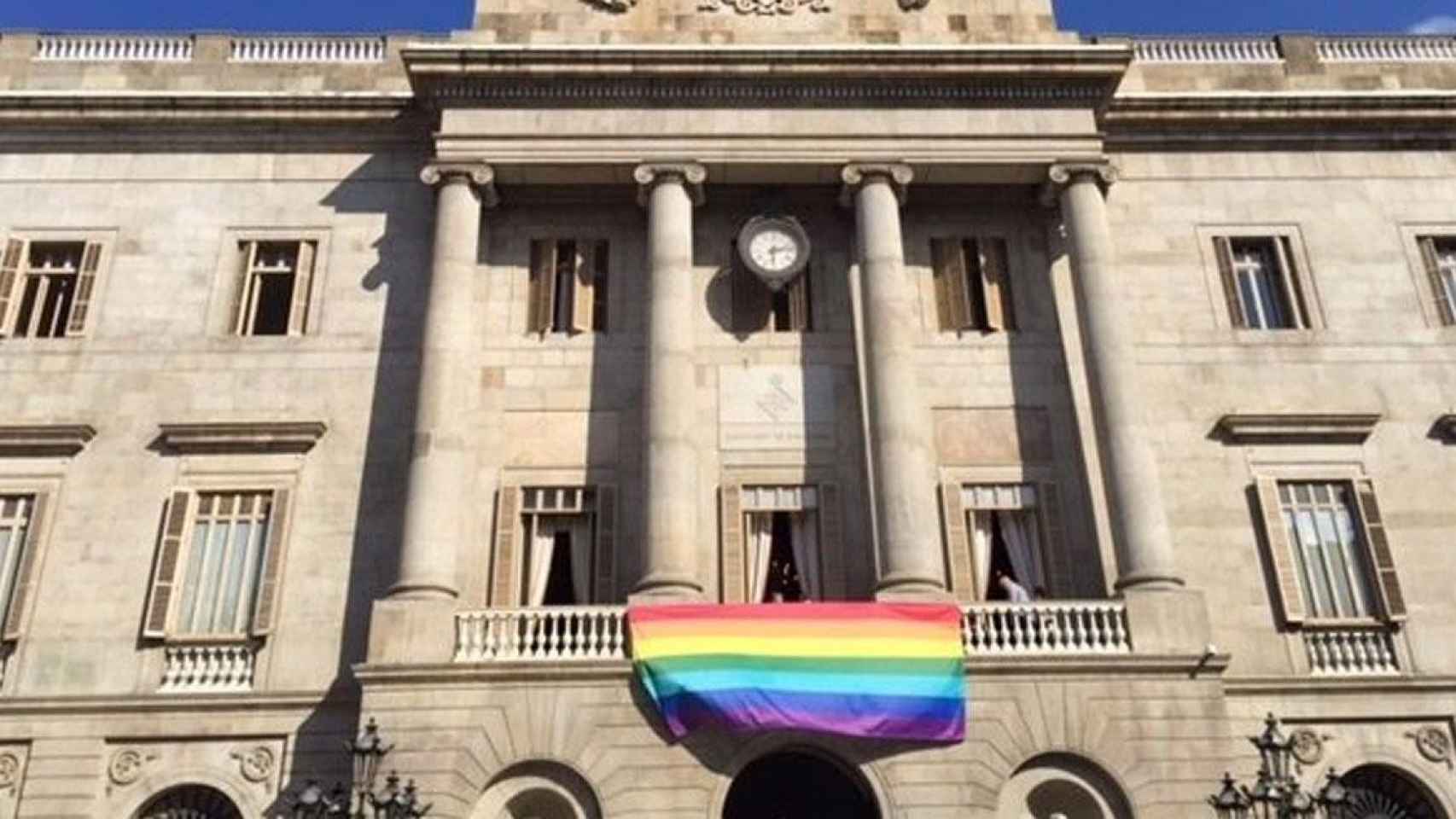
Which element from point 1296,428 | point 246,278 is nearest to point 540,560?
point 246,278

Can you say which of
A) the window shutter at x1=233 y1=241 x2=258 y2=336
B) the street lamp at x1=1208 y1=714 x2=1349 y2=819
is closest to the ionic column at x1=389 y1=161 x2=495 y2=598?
the window shutter at x1=233 y1=241 x2=258 y2=336

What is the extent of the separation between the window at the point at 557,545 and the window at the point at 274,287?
211 inches

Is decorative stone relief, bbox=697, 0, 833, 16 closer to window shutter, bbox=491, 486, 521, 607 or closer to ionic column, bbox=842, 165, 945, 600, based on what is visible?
ionic column, bbox=842, 165, 945, 600

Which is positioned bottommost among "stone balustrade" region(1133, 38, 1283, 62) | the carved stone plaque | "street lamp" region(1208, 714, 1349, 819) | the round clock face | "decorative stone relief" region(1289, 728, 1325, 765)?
"street lamp" region(1208, 714, 1349, 819)

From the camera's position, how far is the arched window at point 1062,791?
18.2m

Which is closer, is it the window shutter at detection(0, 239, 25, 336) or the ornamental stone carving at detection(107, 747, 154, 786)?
the ornamental stone carving at detection(107, 747, 154, 786)

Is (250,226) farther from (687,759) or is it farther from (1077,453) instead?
(1077,453)

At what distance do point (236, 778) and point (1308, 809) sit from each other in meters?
15.0

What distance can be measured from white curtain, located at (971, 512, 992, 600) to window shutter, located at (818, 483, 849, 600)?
2156mm

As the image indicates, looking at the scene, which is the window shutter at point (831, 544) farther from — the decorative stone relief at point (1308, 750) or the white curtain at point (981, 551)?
the decorative stone relief at point (1308, 750)

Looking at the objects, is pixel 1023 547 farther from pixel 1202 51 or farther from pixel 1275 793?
pixel 1202 51

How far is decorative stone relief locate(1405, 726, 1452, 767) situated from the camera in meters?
19.6

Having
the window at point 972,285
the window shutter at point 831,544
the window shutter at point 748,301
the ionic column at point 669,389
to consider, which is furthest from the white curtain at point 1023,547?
the window shutter at point 748,301

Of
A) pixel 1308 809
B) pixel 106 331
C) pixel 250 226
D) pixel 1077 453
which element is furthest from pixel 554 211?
pixel 1308 809
